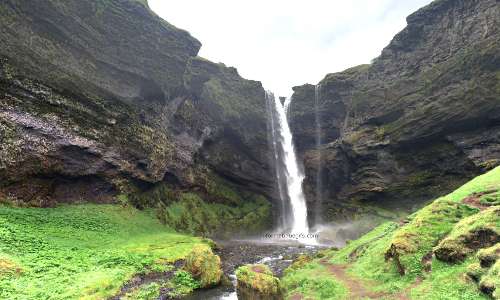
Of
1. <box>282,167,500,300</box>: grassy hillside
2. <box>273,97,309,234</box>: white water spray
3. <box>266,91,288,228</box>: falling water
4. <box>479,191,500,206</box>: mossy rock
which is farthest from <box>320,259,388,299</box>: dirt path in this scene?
<box>266,91,288,228</box>: falling water

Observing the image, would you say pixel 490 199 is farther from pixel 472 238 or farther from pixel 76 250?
pixel 76 250

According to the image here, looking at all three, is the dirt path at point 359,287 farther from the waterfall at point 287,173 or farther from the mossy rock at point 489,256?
the waterfall at point 287,173

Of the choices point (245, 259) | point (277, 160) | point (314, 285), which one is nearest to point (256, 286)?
point (314, 285)

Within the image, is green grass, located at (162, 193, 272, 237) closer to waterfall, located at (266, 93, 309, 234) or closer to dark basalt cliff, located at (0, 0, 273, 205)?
dark basalt cliff, located at (0, 0, 273, 205)

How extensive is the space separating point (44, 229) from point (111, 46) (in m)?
36.5

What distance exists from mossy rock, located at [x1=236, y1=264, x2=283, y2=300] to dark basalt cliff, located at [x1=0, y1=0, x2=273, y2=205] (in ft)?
108

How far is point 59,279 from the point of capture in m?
25.4

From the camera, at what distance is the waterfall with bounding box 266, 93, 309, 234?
8494cm

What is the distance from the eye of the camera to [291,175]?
91562 mm

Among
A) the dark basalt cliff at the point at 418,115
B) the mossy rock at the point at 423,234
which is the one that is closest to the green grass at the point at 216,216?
the dark basalt cliff at the point at 418,115

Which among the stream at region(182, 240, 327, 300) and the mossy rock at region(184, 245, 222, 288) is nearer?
the stream at region(182, 240, 327, 300)

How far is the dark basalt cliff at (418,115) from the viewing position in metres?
56.2

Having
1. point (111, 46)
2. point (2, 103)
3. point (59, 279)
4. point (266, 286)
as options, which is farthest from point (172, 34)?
point (266, 286)

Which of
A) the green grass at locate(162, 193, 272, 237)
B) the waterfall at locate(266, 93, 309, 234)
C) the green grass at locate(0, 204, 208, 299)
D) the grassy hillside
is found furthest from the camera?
the waterfall at locate(266, 93, 309, 234)
